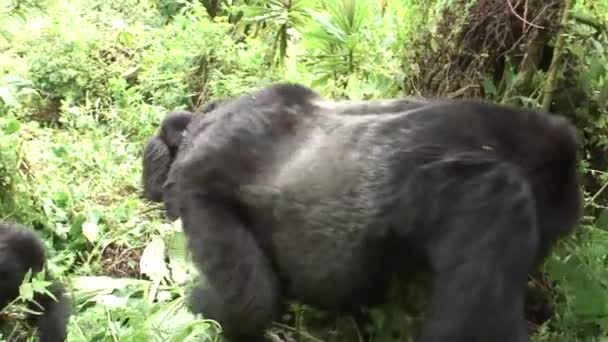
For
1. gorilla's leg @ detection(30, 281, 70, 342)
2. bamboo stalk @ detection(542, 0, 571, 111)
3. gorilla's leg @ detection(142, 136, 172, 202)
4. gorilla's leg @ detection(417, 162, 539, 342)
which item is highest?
bamboo stalk @ detection(542, 0, 571, 111)

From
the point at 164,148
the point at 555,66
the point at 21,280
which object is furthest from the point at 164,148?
the point at 555,66

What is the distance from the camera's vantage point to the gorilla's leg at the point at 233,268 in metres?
2.35

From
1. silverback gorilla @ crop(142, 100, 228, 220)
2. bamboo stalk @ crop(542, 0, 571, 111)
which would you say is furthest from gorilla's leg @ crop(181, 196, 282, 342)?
bamboo stalk @ crop(542, 0, 571, 111)

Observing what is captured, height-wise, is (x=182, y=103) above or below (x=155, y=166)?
below

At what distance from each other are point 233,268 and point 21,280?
727 mm

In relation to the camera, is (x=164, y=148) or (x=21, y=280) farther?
(x=164, y=148)

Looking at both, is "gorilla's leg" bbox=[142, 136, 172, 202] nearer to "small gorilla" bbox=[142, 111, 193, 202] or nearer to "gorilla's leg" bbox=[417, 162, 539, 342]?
"small gorilla" bbox=[142, 111, 193, 202]

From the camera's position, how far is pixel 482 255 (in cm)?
197

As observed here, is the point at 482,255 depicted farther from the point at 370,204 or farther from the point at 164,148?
the point at 164,148

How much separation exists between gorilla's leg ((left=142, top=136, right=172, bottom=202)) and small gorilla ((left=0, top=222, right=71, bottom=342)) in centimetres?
57

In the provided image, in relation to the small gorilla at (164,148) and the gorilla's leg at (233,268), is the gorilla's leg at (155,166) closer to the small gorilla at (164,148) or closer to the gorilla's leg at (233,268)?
the small gorilla at (164,148)

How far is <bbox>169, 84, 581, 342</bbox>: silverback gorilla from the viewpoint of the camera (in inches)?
78.5

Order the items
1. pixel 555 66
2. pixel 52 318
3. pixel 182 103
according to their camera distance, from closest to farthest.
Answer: pixel 52 318 < pixel 555 66 < pixel 182 103

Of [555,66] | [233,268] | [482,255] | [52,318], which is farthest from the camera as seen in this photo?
[555,66]
